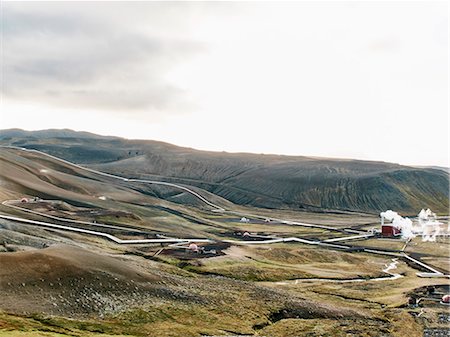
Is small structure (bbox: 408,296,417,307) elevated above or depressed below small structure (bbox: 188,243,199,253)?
below

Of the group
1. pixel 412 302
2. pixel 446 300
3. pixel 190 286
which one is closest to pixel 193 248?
pixel 190 286

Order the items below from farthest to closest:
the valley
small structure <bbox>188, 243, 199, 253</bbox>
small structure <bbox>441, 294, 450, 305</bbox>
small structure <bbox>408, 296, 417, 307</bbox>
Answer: small structure <bbox>188, 243, 199, 253</bbox> → small structure <bbox>441, 294, 450, 305</bbox> → small structure <bbox>408, 296, 417, 307</bbox> → the valley

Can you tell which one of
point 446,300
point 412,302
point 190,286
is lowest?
point 412,302

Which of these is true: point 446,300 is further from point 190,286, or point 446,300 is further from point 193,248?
point 193,248

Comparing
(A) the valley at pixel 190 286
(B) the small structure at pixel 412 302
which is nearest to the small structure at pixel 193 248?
(A) the valley at pixel 190 286

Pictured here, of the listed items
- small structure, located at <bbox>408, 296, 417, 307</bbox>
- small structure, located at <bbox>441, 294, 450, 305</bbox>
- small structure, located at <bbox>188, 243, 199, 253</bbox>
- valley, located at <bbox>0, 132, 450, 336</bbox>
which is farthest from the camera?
small structure, located at <bbox>188, 243, 199, 253</bbox>

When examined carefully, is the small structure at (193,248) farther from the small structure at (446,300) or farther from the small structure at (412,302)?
the small structure at (446,300)

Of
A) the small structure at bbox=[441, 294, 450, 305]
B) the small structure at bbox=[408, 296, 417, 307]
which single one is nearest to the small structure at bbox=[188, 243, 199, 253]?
the small structure at bbox=[408, 296, 417, 307]

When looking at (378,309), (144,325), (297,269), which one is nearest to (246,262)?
(297,269)

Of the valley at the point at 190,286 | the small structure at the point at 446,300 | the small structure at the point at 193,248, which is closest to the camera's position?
the valley at the point at 190,286

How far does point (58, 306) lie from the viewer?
6956 cm

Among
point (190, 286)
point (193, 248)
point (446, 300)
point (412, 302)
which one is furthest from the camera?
point (193, 248)

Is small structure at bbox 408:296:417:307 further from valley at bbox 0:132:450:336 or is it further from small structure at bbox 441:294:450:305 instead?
small structure at bbox 441:294:450:305

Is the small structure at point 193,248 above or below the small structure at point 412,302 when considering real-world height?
above
